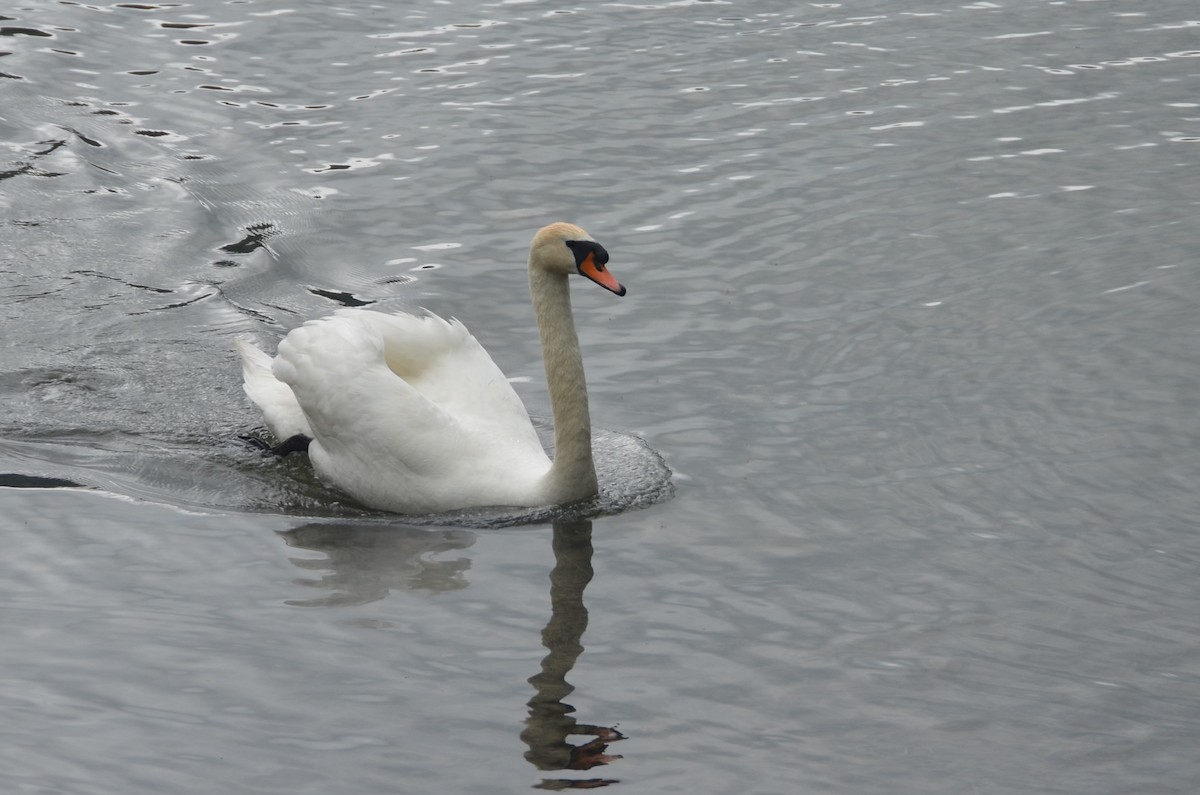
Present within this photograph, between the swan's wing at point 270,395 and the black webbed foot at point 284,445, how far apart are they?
0.03 meters

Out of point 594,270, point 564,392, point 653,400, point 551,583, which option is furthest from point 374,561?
point 653,400

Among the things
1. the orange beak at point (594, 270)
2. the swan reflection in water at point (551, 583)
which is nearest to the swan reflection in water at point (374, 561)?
the swan reflection in water at point (551, 583)

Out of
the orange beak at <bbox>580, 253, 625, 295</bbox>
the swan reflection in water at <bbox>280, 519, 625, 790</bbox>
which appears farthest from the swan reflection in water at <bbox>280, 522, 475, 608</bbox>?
the orange beak at <bbox>580, 253, 625, 295</bbox>

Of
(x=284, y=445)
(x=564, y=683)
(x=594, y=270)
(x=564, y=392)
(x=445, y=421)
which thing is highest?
(x=594, y=270)

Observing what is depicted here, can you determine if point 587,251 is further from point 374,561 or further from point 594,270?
point 374,561

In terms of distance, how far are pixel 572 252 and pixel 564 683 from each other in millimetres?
2245

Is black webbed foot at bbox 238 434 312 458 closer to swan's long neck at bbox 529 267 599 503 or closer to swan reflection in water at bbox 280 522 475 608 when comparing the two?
swan reflection in water at bbox 280 522 475 608

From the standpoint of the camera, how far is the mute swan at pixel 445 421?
796 centimetres

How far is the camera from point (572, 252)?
7.85 meters

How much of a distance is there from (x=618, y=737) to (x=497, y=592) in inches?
51.6

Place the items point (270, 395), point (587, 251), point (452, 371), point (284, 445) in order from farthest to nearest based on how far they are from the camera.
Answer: point (270, 395) < point (284, 445) < point (452, 371) < point (587, 251)

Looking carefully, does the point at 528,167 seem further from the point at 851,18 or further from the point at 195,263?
the point at 851,18

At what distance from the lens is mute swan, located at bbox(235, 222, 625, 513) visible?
26.1 feet

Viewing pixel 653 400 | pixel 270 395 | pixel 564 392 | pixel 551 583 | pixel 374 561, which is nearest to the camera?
pixel 551 583
